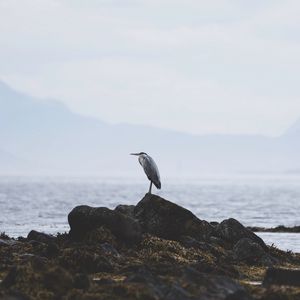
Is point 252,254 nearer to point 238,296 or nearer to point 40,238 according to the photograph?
point 40,238

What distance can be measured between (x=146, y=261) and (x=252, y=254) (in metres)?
2.87

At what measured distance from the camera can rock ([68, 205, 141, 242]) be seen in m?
24.5

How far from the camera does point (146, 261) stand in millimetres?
22781

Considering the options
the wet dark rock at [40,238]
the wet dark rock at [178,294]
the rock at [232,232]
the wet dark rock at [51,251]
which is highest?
the rock at [232,232]

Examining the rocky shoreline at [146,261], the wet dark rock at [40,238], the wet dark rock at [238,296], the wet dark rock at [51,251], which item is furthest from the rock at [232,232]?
the wet dark rock at [238,296]

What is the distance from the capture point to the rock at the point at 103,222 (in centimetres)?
2450

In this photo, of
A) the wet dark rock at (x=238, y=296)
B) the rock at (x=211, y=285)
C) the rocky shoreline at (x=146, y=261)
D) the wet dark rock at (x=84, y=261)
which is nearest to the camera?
the wet dark rock at (x=238, y=296)

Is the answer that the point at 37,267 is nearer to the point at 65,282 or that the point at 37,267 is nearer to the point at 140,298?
the point at 65,282

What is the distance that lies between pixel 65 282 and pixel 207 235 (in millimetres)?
12341

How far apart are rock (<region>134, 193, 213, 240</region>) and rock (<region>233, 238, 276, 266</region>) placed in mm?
2488

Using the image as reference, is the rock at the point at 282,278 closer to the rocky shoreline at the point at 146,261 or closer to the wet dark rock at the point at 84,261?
the rocky shoreline at the point at 146,261

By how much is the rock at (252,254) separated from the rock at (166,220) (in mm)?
2488

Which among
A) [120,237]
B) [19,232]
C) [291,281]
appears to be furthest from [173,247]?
[19,232]

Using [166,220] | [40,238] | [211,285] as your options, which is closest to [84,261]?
[211,285]
